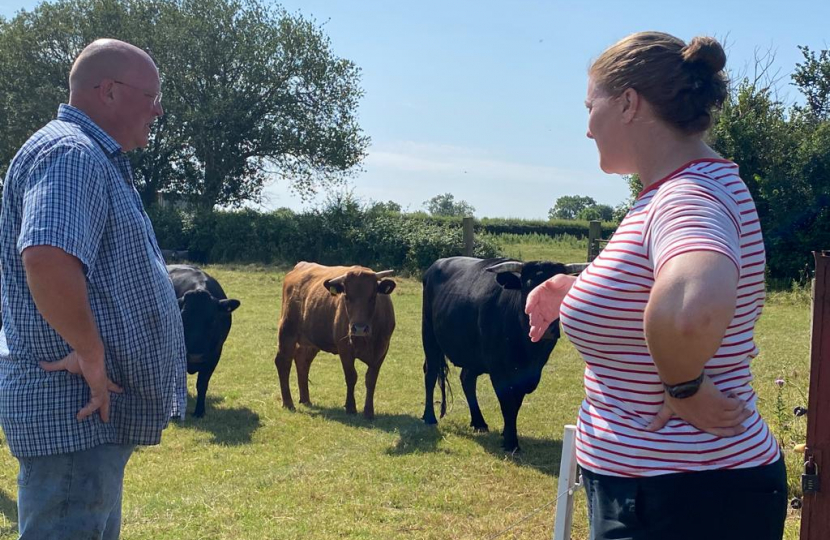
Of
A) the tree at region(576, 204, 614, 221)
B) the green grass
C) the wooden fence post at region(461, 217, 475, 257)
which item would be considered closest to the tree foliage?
the wooden fence post at region(461, 217, 475, 257)

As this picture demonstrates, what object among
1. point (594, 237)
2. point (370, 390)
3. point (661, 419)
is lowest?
point (370, 390)

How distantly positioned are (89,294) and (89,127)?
23.2 inches

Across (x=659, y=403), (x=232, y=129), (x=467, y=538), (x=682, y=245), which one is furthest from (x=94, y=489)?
(x=232, y=129)

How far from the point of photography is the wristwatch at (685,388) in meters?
1.78

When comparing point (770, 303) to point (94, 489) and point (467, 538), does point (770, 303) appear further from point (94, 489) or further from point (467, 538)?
point (94, 489)

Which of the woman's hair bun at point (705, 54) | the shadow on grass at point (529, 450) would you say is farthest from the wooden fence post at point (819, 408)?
the shadow on grass at point (529, 450)

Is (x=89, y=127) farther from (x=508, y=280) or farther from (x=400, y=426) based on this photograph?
(x=400, y=426)

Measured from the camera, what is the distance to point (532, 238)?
35.3m

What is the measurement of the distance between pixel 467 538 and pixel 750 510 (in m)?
3.48

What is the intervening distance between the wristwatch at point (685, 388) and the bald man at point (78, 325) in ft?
5.54

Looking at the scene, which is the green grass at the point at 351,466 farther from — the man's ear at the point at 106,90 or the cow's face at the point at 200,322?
the man's ear at the point at 106,90

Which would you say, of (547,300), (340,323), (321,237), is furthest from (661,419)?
(321,237)

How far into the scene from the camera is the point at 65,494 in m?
2.61

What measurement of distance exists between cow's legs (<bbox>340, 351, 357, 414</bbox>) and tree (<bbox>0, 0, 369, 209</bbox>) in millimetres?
30133
